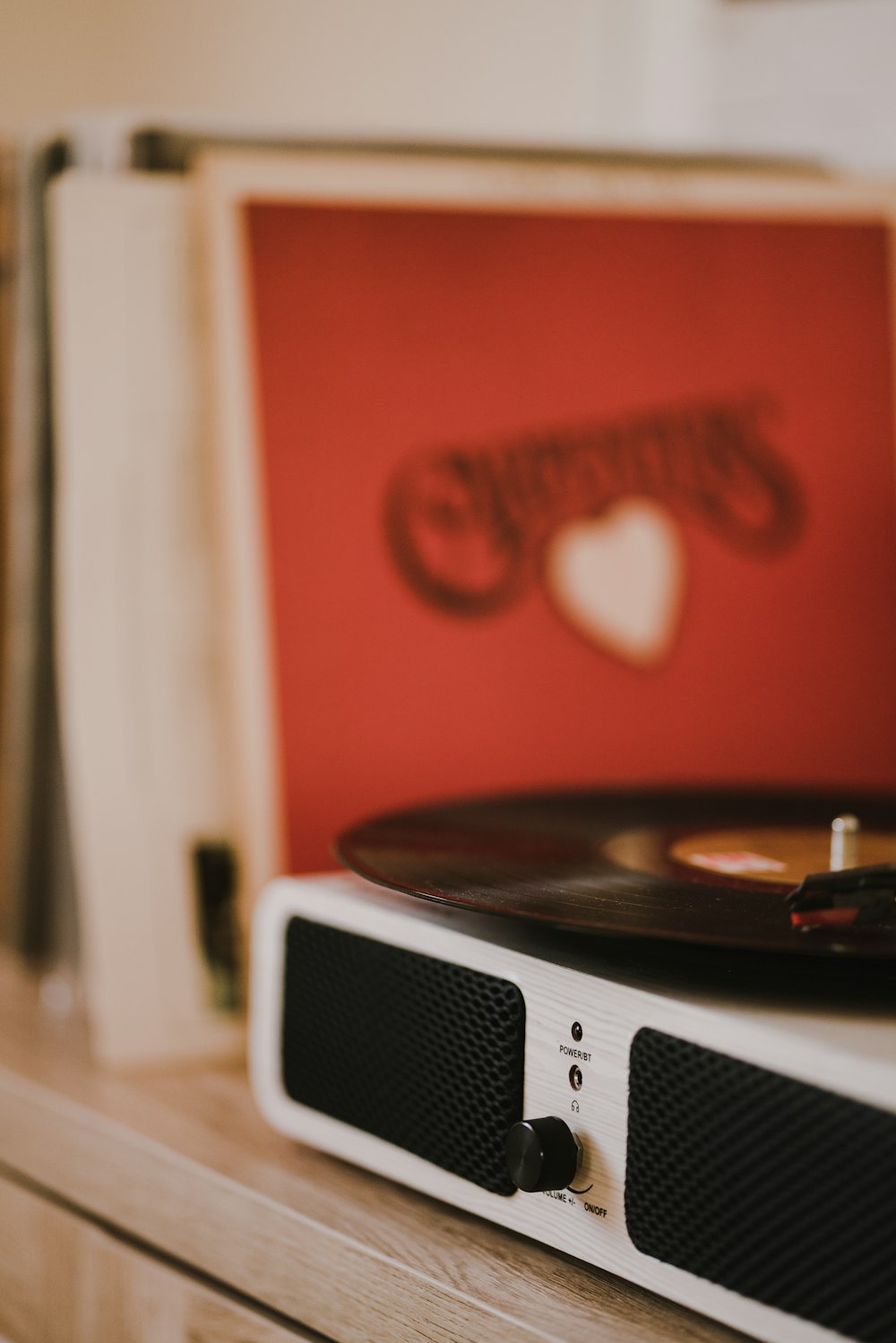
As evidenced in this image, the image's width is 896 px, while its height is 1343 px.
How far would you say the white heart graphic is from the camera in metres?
0.91

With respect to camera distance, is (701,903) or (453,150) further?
(453,150)

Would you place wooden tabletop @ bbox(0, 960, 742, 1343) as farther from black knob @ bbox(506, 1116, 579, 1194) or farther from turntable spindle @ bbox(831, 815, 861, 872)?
turntable spindle @ bbox(831, 815, 861, 872)

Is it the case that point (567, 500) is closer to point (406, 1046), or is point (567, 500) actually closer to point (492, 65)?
point (406, 1046)

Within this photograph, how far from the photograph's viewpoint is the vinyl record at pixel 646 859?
0.47 meters

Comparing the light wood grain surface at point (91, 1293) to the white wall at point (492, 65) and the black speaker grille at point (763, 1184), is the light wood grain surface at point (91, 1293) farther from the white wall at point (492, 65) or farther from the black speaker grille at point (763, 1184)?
the white wall at point (492, 65)

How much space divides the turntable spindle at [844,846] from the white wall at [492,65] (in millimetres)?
777

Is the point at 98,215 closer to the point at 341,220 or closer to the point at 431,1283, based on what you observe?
the point at 341,220

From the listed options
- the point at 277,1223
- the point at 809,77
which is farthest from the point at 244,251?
the point at 809,77

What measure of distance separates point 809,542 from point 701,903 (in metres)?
0.52

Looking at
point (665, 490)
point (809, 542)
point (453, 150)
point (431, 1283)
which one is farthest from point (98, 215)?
point (431, 1283)

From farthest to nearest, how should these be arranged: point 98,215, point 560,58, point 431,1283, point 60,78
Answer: point 60,78
point 560,58
point 98,215
point 431,1283

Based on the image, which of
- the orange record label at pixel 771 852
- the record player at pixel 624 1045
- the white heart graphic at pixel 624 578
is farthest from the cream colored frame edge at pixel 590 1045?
the white heart graphic at pixel 624 578

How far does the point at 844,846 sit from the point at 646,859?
10 centimetres

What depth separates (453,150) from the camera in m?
0.91
